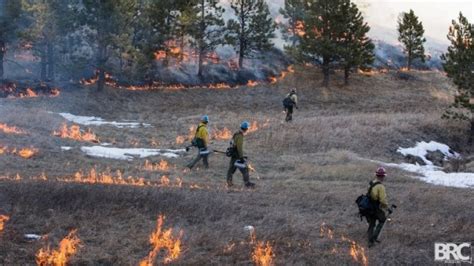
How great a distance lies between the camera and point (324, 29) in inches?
1738

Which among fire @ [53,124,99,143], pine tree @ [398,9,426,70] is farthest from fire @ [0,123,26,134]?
pine tree @ [398,9,426,70]

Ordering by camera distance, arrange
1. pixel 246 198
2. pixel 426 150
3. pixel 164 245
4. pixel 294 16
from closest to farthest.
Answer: pixel 164 245
pixel 246 198
pixel 426 150
pixel 294 16

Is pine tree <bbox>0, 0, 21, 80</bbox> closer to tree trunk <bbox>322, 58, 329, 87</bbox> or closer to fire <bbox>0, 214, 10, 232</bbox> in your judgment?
tree trunk <bbox>322, 58, 329, 87</bbox>

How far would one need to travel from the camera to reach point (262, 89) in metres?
48.1

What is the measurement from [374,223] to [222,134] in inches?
722

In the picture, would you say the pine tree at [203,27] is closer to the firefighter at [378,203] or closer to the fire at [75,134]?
the fire at [75,134]

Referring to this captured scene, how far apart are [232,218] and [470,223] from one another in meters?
6.13

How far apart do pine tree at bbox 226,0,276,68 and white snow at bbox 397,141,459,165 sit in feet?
77.7

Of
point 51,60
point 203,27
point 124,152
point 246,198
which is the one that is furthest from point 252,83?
point 246,198

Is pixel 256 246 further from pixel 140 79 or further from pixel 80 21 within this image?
pixel 140 79

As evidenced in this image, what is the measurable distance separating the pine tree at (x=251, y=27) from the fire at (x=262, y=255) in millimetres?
39155

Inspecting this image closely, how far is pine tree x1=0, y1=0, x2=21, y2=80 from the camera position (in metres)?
39.7

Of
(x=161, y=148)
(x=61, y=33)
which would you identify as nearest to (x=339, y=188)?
(x=161, y=148)

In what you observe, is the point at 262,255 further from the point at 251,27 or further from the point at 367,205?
the point at 251,27
